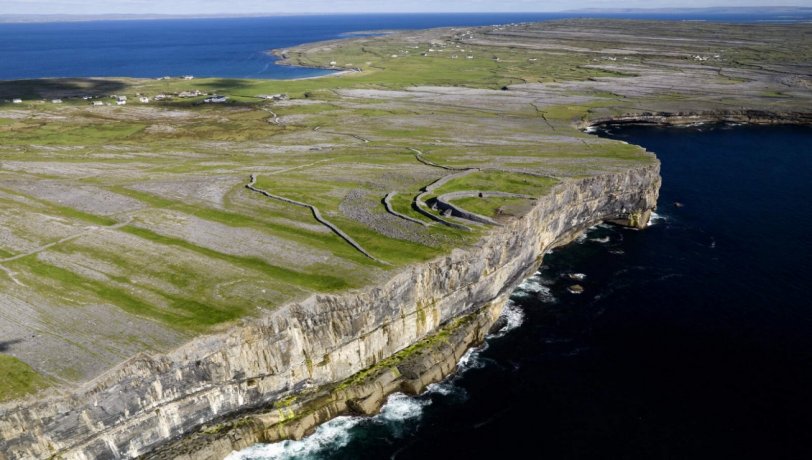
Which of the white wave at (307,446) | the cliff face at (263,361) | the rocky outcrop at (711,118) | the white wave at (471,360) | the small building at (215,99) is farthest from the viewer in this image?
the small building at (215,99)

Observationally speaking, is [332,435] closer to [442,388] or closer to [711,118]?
[442,388]

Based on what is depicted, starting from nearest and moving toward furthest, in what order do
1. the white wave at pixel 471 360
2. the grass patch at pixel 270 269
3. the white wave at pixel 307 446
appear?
the white wave at pixel 307 446 → the grass patch at pixel 270 269 → the white wave at pixel 471 360

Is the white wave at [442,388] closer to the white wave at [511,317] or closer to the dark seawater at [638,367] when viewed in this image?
the dark seawater at [638,367]

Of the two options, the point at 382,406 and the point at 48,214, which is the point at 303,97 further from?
the point at 382,406

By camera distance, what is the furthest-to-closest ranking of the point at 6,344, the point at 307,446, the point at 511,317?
1. the point at 511,317
2. the point at 307,446
3. the point at 6,344

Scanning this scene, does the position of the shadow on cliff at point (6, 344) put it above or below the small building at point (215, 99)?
below

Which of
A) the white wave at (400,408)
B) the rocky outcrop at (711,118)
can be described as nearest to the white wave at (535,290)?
the white wave at (400,408)

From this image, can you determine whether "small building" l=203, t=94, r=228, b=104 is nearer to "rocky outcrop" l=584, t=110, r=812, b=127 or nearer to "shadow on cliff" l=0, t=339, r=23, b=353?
"rocky outcrop" l=584, t=110, r=812, b=127

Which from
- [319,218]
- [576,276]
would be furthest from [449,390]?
[576,276]
